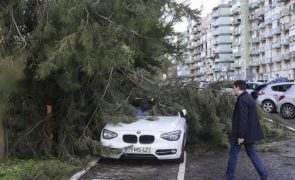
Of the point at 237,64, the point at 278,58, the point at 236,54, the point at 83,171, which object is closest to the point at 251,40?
the point at 236,54

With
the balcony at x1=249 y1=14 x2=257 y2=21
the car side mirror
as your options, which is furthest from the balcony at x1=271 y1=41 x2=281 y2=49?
the car side mirror

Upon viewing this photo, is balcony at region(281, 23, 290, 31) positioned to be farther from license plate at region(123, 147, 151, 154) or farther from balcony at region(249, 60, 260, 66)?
license plate at region(123, 147, 151, 154)

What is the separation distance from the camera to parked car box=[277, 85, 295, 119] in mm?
19955

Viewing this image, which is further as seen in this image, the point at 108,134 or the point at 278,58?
the point at 278,58

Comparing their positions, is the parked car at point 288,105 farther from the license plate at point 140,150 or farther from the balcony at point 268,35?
the balcony at point 268,35

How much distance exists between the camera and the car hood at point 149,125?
32.3ft

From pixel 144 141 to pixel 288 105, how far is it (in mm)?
11988

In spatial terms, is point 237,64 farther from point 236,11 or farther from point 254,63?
point 236,11

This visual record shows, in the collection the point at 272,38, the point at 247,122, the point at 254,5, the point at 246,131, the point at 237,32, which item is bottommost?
the point at 246,131

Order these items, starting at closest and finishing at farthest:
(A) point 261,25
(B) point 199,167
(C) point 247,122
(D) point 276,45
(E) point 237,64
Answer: (C) point 247,122 → (B) point 199,167 → (D) point 276,45 → (A) point 261,25 → (E) point 237,64

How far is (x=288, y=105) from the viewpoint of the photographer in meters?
20.1

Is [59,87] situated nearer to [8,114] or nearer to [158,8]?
[8,114]

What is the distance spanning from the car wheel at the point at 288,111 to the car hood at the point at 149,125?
10732mm

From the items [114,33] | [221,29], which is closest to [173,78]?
[114,33]
